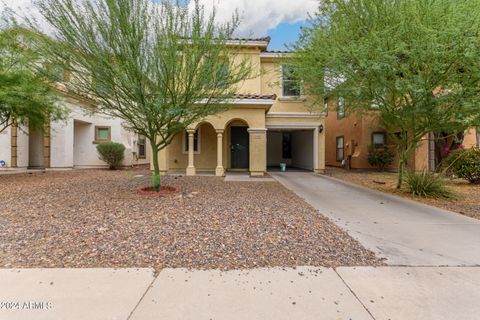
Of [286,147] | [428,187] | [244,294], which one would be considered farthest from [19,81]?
[286,147]

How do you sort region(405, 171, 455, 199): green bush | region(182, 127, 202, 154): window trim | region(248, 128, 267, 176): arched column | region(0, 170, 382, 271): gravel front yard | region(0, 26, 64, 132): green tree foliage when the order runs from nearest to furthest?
region(0, 170, 382, 271): gravel front yard
region(405, 171, 455, 199): green bush
region(0, 26, 64, 132): green tree foliage
region(248, 128, 267, 176): arched column
region(182, 127, 202, 154): window trim

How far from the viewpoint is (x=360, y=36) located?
7.64 metres

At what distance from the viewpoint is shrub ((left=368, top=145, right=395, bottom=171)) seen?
16125 mm

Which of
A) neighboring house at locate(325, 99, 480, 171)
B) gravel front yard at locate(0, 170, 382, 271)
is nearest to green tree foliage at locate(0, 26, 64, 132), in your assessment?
gravel front yard at locate(0, 170, 382, 271)

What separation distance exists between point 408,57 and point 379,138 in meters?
11.7

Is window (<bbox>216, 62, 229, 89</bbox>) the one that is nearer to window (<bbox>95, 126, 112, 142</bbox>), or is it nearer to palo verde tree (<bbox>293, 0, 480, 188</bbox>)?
palo verde tree (<bbox>293, 0, 480, 188</bbox>)

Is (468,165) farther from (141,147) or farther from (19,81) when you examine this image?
(141,147)

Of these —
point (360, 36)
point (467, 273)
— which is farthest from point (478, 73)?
→ point (467, 273)

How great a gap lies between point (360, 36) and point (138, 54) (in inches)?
241

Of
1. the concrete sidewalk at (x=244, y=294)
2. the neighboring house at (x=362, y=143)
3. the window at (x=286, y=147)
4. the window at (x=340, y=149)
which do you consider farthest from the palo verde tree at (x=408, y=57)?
the window at (x=286, y=147)

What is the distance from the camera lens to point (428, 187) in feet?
28.7

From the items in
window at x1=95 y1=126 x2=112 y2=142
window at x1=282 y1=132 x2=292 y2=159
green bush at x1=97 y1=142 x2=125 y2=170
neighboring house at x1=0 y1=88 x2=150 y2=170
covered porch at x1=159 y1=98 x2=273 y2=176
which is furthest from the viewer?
window at x1=282 y1=132 x2=292 y2=159

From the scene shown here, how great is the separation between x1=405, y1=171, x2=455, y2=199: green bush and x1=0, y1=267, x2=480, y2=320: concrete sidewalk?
19.9 ft

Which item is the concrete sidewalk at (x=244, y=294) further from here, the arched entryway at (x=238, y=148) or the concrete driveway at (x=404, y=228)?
the arched entryway at (x=238, y=148)
